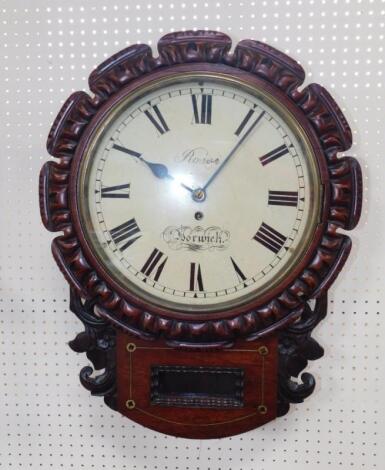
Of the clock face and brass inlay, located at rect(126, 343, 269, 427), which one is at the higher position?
the clock face

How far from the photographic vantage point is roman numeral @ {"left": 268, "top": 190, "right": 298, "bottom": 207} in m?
0.83

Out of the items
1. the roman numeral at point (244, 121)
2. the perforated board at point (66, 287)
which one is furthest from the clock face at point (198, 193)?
Answer: the perforated board at point (66, 287)

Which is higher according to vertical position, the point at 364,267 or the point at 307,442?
the point at 364,267

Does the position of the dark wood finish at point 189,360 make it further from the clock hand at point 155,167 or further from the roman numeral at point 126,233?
the clock hand at point 155,167

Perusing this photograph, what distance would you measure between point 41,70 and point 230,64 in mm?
326

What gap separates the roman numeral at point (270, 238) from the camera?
83 centimetres

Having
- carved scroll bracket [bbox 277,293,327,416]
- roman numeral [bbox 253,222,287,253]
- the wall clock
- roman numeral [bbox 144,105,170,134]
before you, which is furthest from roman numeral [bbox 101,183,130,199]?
carved scroll bracket [bbox 277,293,327,416]

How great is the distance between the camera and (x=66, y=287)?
93 cm

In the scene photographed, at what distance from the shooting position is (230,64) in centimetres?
81

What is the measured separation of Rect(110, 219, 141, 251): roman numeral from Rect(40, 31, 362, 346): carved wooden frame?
5cm

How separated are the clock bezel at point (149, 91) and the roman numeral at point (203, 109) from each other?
34 mm

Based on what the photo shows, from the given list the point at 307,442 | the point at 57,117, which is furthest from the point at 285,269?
the point at 57,117

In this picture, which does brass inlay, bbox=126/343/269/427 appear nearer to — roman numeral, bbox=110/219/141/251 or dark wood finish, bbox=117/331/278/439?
dark wood finish, bbox=117/331/278/439

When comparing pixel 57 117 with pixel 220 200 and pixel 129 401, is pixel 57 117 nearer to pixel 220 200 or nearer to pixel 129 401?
pixel 220 200
